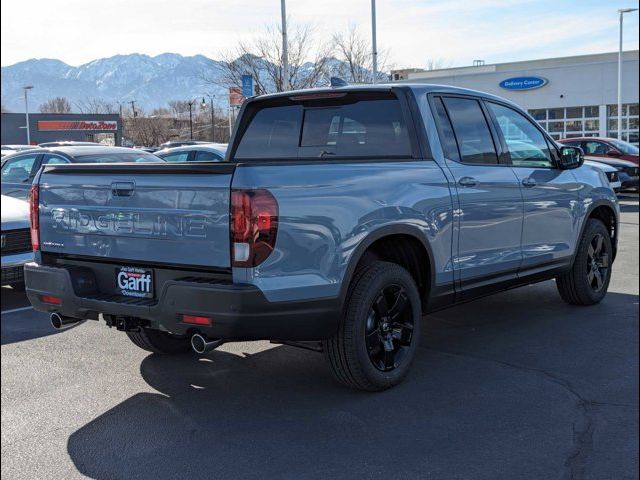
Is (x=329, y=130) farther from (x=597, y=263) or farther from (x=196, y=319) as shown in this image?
(x=597, y=263)

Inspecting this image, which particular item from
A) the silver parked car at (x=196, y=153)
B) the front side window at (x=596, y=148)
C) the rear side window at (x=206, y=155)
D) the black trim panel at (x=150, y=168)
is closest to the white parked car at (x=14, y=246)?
the black trim panel at (x=150, y=168)

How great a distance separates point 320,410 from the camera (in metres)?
4.26

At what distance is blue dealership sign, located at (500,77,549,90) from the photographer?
41.1m

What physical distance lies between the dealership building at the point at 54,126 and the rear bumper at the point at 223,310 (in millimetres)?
53296

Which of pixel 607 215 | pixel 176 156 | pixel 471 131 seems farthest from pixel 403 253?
pixel 176 156

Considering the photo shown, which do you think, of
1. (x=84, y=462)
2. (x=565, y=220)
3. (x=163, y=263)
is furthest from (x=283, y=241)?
(x=565, y=220)

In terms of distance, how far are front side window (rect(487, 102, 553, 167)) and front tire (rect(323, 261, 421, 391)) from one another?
1.84m

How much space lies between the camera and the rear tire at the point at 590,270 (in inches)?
260

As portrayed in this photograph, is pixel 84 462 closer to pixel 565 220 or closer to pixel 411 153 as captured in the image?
pixel 411 153

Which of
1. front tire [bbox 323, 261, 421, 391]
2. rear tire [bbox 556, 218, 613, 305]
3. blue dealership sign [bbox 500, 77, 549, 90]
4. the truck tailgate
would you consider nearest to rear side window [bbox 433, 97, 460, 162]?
front tire [bbox 323, 261, 421, 391]

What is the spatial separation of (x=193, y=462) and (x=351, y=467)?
2.54 feet

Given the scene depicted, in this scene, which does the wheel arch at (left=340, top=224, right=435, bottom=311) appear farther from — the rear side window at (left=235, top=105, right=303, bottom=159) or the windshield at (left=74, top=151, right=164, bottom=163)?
the windshield at (left=74, top=151, right=164, bottom=163)

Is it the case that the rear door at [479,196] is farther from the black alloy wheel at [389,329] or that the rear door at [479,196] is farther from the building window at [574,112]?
the building window at [574,112]

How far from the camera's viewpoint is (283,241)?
3840 millimetres
